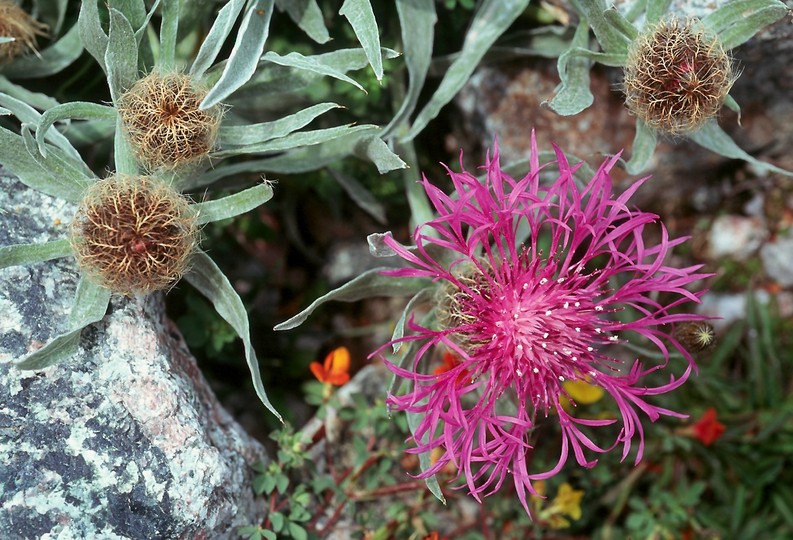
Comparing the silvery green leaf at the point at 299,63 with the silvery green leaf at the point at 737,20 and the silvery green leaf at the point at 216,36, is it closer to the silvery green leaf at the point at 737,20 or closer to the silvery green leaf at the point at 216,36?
the silvery green leaf at the point at 216,36

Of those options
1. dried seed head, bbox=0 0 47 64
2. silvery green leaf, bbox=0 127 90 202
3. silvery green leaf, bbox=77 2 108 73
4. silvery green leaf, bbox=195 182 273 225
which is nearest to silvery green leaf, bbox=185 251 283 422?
silvery green leaf, bbox=195 182 273 225

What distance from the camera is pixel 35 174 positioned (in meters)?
1.93

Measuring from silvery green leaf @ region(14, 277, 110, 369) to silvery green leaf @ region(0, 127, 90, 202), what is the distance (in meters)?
0.23

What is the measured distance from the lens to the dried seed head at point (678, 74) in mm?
1958

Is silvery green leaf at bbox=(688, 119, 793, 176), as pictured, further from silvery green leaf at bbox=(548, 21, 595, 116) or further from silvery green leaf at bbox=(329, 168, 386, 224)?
silvery green leaf at bbox=(329, 168, 386, 224)

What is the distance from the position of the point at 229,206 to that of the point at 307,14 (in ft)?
2.24

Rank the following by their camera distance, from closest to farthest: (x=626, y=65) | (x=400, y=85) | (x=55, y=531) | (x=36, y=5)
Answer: (x=55, y=531) < (x=626, y=65) < (x=36, y=5) < (x=400, y=85)

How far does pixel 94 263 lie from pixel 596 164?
1.61 meters

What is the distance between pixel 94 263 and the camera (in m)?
1.80

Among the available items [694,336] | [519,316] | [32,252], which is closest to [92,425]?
[32,252]

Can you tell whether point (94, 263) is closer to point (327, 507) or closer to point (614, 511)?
point (327, 507)

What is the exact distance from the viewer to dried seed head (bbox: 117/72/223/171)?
185cm

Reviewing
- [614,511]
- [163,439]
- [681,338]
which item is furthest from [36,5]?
[614,511]

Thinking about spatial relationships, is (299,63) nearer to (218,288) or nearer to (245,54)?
(245,54)
